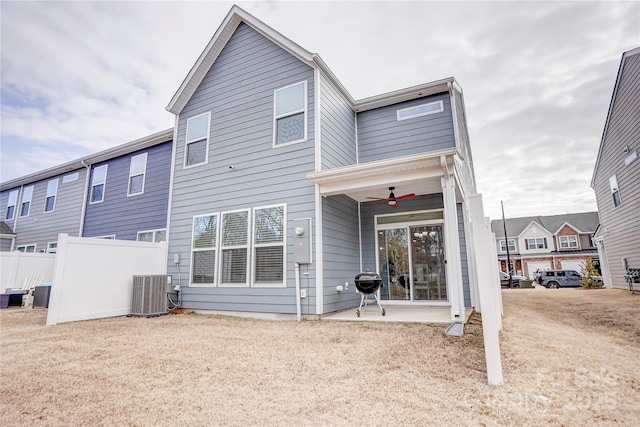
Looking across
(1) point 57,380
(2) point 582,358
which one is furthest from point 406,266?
(1) point 57,380

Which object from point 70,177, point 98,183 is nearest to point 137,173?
point 98,183

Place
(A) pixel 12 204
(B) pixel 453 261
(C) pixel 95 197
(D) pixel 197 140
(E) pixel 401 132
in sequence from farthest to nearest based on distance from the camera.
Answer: (A) pixel 12 204 < (C) pixel 95 197 < (D) pixel 197 140 < (E) pixel 401 132 < (B) pixel 453 261

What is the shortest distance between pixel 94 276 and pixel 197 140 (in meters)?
3.86

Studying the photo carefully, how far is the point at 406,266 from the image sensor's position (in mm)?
7453

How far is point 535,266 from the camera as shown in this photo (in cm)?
2998

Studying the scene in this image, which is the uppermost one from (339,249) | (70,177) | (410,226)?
(70,177)

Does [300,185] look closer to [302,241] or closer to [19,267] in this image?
[302,241]

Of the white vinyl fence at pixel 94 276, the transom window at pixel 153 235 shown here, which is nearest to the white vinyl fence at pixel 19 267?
the transom window at pixel 153 235

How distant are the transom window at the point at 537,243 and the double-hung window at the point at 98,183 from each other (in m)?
35.2

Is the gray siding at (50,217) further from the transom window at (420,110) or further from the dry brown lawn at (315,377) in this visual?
the transom window at (420,110)

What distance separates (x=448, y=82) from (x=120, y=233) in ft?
34.9

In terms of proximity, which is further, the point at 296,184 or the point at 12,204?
the point at 12,204

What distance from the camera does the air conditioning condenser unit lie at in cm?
680

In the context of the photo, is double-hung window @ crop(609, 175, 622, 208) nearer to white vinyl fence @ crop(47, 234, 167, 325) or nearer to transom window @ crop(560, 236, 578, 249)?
white vinyl fence @ crop(47, 234, 167, 325)
